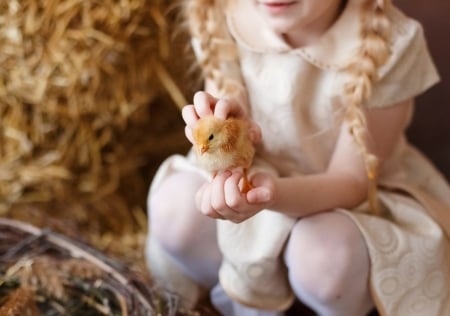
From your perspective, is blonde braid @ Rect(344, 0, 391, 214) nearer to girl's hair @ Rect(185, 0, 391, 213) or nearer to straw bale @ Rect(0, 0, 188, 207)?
girl's hair @ Rect(185, 0, 391, 213)

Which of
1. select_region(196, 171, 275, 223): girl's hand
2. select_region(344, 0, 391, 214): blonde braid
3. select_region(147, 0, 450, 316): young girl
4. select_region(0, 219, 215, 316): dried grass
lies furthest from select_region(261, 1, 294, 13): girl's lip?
select_region(0, 219, 215, 316): dried grass


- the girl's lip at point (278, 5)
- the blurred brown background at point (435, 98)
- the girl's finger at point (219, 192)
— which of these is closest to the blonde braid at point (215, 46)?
the girl's lip at point (278, 5)

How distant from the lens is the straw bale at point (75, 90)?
1.21 m

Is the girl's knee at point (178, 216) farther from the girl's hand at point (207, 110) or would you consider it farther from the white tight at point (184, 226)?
the girl's hand at point (207, 110)

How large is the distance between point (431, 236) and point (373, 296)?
0.11m

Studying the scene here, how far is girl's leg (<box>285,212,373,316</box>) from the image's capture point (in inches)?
39.9

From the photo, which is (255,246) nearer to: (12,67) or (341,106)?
(341,106)

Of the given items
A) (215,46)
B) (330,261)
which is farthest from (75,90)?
(330,261)

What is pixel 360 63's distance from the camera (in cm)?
105

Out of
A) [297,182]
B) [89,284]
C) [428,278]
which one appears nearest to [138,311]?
[89,284]

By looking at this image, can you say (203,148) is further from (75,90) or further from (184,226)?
(75,90)

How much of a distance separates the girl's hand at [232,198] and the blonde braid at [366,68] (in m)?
0.18

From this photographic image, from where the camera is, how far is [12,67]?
48.7 inches

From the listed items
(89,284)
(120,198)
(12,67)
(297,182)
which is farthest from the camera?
(120,198)
